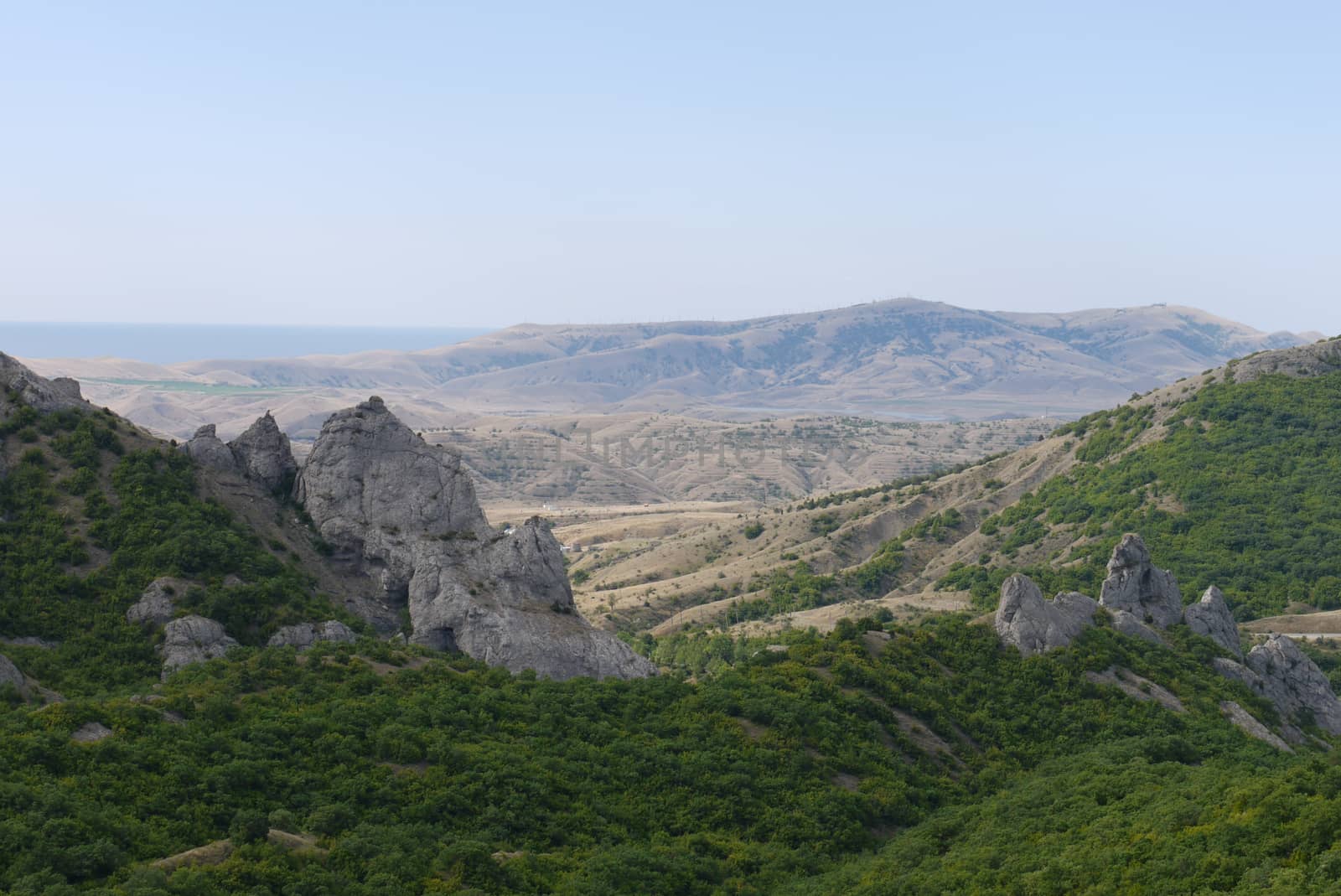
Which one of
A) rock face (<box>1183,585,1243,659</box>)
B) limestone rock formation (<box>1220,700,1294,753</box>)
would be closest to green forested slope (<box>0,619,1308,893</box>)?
limestone rock formation (<box>1220,700,1294,753</box>)

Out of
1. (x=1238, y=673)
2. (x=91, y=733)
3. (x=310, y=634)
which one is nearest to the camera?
(x=91, y=733)

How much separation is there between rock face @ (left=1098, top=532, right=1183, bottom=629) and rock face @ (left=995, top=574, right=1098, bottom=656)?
9.06 metres

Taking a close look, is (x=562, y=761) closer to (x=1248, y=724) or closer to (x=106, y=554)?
(x=106, y=554)

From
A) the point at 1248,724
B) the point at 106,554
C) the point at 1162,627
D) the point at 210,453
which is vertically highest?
the point at 210,453

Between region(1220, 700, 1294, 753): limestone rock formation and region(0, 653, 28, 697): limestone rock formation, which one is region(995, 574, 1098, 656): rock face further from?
region(0, 653, 28, 697): limestone rock formation

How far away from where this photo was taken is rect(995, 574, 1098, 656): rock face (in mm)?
64062

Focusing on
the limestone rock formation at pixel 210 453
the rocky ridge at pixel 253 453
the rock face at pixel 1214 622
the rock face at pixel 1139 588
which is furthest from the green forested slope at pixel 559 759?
the rock face at pixel 1139 588

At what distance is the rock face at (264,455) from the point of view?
2773 inches

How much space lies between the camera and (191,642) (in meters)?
54.8

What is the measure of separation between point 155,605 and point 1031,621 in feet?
145

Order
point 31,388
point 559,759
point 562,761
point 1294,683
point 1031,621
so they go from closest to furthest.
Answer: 1. point 562,761
2. point 559,759
3. point 1031,621
4. point 31,388
5. point 1294,683

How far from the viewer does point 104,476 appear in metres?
63.0

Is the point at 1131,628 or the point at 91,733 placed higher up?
the point at 91,733

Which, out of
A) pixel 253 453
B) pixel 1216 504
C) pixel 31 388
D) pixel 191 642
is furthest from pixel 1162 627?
pixel 31 388
